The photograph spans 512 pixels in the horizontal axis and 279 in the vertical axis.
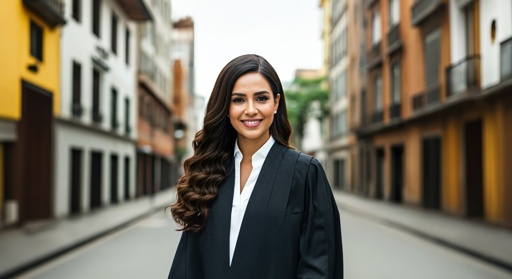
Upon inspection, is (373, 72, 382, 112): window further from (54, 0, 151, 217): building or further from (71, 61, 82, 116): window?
(71, 61, 82, 116): window

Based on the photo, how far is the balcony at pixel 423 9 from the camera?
20.7m

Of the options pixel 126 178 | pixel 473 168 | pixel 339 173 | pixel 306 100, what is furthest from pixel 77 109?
pixel 306 100

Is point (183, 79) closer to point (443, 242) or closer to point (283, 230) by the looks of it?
point (443, 242)

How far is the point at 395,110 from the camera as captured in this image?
89.3 ft

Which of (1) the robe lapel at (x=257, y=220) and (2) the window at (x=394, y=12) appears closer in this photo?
(1) the robe lapel at (x=257, y=220)

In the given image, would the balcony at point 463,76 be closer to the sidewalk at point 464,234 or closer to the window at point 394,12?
the sidewalk at point 464,234

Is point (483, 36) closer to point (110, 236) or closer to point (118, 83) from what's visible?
point (110, 236)

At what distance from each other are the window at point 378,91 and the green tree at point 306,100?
15.7m

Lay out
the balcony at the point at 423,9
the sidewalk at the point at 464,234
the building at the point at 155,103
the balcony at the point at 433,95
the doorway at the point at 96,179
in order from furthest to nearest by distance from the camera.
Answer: the building at the point at 155,103
the doorway at the point at 96,179
the balcony at the point at 433,95
the balcony at the point at 423,9
the sidewalk at the point at 464,234

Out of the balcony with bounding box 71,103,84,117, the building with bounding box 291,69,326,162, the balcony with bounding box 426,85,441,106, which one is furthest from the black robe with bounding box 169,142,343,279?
the building with bounding box 291,69,326,162

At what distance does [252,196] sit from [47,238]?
37.1 feet

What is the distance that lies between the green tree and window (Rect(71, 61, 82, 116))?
2798cm

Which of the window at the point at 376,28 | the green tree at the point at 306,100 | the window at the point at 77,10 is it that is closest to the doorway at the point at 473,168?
the window at the point at 376,28

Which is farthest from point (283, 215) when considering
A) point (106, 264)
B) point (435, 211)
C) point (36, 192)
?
point (435, 211)
